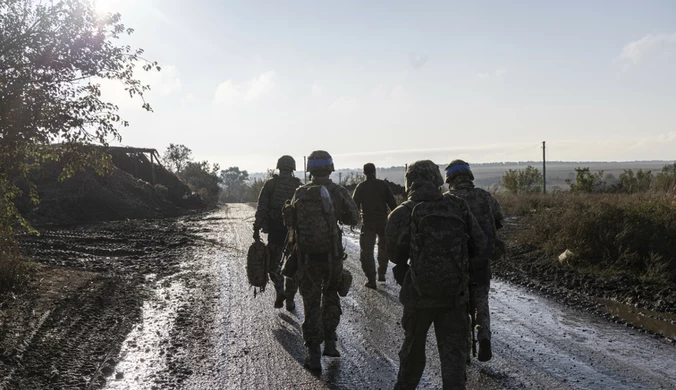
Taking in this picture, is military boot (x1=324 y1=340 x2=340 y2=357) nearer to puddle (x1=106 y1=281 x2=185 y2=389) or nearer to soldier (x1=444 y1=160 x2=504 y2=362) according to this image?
soldier (x1=444 y1=160 x2=504 y2=362)

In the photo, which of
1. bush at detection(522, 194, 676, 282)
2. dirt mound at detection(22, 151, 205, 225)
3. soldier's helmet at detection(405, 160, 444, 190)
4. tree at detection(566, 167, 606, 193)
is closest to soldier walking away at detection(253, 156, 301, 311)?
soldier's helmet at detection(405, 160, 444, 190)

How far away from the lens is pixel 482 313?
5.54m

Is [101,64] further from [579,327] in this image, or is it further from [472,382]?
[579,327]

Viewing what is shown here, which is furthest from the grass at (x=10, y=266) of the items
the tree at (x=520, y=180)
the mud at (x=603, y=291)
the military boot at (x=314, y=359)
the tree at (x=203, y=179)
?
the tree at (x=203, y=179)

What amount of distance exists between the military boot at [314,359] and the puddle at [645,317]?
4311 mm

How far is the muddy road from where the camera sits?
5.25 meters

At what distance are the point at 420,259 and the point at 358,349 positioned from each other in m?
2.37

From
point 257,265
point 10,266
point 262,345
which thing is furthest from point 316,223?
point 10,266

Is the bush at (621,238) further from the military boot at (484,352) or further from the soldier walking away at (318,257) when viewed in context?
the soldier walking away at (318,257)

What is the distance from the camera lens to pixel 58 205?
25.0m

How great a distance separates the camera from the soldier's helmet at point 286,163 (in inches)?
303

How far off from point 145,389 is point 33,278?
610 centimetres

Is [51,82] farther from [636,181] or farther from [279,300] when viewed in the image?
[636,181]

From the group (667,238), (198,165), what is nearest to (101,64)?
(667,238)
